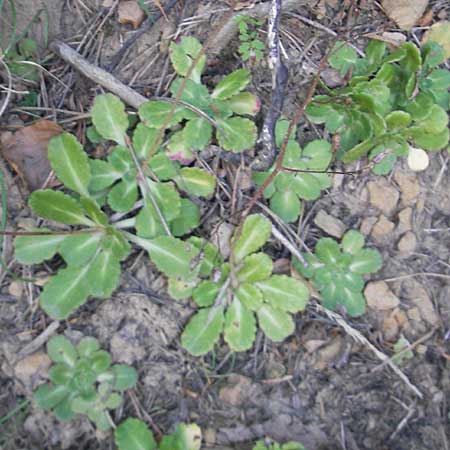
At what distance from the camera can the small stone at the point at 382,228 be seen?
2.10 metres

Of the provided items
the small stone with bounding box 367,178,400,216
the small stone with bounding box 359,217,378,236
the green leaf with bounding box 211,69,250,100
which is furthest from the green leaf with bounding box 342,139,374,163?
the green leaf with bounding box 211,69,250,100

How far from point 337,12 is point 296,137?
20.4 inches

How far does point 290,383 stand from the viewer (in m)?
1.97

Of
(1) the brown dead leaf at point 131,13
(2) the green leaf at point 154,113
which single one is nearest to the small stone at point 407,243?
(2) the green leaf at point 154,113

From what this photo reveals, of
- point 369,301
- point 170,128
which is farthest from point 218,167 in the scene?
point 369,301

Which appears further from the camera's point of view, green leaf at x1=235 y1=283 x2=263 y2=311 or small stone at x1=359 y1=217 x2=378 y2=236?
small stone at x1=359 y1=217 x2=378 y2=236

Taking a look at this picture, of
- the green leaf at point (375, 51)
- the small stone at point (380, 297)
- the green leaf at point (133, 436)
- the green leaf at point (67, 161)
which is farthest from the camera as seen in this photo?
the green leaf at point (375, 51)

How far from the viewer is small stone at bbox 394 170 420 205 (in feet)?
6.97

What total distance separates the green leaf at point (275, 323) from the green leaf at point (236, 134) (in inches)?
22.6

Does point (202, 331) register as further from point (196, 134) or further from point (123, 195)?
point (196, 134)

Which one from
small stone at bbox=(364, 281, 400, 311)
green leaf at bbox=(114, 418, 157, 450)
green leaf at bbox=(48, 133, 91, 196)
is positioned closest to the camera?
green leaf at bbox=(114, 418, 157, 450)

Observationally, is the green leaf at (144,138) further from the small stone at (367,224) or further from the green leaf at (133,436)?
the green leaf at (133,436)

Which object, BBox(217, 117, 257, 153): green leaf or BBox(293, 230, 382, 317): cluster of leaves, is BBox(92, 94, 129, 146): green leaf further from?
BBox(293, 230, 382, 317): cluster of leaves

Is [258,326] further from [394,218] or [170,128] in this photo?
[170,128]
